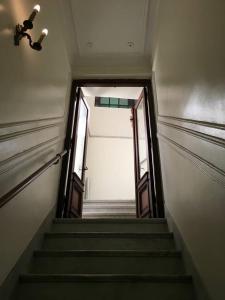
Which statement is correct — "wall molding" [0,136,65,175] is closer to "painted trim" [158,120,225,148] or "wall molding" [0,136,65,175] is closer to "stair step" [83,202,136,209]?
"painted trim" [158,120,225,148]

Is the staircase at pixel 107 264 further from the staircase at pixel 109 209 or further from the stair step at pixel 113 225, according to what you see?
the staircase at pixel 109 209

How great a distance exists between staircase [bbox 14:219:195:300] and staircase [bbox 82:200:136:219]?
7.67ft

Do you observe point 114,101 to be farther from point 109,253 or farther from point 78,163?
point 109,253

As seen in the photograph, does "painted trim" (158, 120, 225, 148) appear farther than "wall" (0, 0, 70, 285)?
No

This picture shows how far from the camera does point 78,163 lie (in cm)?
440

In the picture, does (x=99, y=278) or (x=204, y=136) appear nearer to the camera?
(x=204, y=136)

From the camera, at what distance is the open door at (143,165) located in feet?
11.5

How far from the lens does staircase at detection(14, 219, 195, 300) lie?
1777mm

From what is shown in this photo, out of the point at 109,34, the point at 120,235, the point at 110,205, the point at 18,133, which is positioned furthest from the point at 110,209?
the point at 18,133

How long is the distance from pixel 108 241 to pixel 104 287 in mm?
621

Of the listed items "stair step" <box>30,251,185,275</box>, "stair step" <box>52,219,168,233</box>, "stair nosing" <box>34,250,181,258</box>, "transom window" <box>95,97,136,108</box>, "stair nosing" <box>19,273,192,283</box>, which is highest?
"transom window" <box>95,97,136,108</box>

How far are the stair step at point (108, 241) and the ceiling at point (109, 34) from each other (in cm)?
286

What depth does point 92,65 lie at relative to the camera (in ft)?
14.2

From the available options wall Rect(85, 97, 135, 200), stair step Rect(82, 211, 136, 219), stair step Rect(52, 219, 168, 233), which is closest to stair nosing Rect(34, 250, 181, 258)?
stair step Rect(52, 219, 168, 233)
